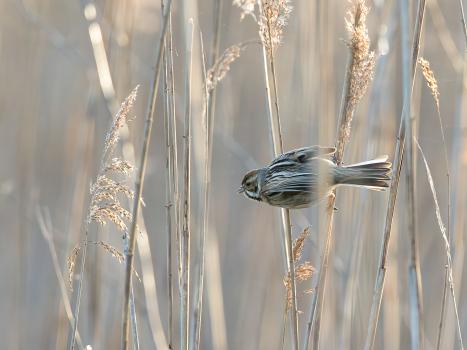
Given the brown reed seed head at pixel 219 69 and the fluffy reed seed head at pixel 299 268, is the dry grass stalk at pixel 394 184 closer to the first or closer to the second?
the fluffy reed seed head at pixel 299 268

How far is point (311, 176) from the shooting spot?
63.8 inches

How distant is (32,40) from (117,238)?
80 centimetres

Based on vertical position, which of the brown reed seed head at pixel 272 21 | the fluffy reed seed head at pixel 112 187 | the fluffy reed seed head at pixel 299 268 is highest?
the brown reed seed head at pixel 272 21

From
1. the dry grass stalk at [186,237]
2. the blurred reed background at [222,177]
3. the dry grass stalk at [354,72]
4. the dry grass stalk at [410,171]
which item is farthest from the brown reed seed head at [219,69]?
the dry grass stalk at [410,171]

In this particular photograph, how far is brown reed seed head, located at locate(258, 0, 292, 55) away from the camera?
1504 mm

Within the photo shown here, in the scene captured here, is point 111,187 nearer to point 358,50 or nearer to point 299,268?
point 299,268

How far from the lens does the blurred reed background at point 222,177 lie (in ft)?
5.38

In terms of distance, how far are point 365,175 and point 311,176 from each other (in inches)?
4.8

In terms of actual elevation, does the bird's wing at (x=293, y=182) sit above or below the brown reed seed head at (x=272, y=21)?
below

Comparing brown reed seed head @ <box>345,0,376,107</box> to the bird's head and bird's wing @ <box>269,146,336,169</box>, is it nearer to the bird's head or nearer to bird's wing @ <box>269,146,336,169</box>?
bird's wing @ <box>269,146,336,169</box>

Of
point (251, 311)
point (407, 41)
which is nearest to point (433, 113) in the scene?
point (251, 311)

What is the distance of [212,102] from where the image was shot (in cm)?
169

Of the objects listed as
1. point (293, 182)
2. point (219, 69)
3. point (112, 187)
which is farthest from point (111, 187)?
point (293, 182)

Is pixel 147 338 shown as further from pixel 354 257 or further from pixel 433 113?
pixel 433 113
